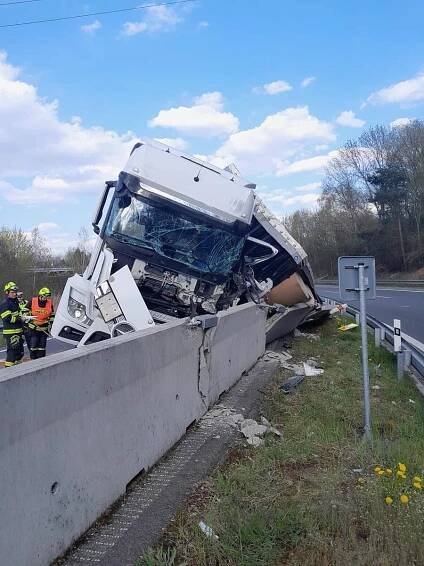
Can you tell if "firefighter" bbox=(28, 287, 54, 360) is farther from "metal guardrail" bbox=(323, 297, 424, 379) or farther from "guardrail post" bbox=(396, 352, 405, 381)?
"metal guardrail" bbox=(323, 297, 424, 379)

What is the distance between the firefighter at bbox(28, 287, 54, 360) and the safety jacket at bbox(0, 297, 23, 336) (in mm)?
A: 312

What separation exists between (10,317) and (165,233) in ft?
11.6

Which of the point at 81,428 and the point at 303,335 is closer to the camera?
the point at 81,428

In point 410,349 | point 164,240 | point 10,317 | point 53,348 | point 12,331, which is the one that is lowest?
point 53,348

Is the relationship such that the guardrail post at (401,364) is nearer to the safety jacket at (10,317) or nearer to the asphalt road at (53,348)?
the safety jacket at (10,317)

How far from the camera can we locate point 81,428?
132 inches

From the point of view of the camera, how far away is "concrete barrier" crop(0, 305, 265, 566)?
268 cm

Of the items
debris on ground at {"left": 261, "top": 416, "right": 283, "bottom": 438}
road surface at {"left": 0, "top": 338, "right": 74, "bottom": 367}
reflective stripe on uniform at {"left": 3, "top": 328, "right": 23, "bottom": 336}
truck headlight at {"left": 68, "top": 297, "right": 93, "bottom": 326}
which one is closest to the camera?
debris on ground at {"left": 261, "top": 416, "right": 283, "bottom": 438}

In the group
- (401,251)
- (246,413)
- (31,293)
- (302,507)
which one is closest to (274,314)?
(246,413)

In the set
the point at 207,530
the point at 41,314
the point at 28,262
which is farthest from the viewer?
the point at 28,262

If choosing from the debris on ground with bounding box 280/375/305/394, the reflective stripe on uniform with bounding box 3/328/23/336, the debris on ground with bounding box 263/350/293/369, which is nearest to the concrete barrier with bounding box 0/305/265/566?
the debris on ground with bounding box 280/375/305/394

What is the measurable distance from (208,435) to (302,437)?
3.07ft

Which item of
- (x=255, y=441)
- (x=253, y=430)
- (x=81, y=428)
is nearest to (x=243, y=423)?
(x=253, y=430)

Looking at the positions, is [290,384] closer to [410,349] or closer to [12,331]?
[410,349]
